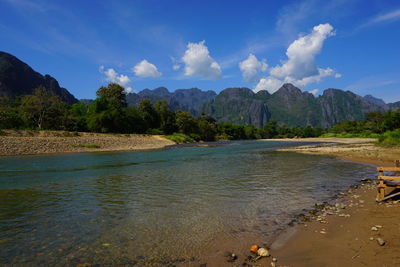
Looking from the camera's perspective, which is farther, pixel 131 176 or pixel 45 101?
pixel 45 101

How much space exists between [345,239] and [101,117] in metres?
83.1

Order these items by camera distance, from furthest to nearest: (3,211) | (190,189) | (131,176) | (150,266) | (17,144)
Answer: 1. (17,144)
2. (131,176)
3. (190,189)
4. (3,211)
5. (150,266)

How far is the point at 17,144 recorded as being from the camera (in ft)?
143

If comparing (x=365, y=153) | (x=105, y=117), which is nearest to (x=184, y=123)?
(x=105, y=117)

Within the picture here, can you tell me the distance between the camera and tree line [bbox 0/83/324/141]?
Answer: 7086 cm

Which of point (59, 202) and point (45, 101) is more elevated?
point (45, 101)

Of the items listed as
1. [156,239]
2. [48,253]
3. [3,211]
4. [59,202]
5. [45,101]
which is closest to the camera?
[48,253]

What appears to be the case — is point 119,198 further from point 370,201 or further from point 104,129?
point 104,129

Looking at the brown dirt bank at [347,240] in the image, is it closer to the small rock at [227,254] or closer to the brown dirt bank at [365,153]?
the small rock at [227,254]

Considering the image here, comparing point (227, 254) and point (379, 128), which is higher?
point (379, 128)

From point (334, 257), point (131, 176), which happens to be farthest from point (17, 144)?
point (334, 257)

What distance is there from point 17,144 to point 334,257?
173 ft

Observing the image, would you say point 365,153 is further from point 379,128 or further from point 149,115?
point 379,128

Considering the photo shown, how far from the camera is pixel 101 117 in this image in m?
80.7
